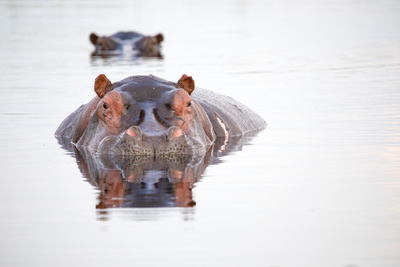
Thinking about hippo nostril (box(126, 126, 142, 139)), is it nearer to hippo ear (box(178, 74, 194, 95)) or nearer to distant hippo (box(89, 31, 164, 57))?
hippo ear (box(178, 74, 194, 95))

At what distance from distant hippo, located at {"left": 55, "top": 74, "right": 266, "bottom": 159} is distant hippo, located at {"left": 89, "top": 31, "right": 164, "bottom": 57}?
16.3 metres

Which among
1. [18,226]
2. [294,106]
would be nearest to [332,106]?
[294,106]

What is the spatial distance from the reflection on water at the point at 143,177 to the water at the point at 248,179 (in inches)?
4.6

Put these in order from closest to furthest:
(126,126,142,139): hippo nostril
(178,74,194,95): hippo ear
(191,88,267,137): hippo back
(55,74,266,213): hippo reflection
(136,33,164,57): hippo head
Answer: (55,74,266,213): hippo reflection → (126,126,142,139): hippo nostril → (178,74,194,95): hippo ear → (191,88,267,137): hippo back → (136,33,164,57): hippo head

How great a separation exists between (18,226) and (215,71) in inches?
606

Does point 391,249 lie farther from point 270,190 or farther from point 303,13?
point 303,13

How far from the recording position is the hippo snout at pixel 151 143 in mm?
10148

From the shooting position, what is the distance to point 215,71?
22.6m

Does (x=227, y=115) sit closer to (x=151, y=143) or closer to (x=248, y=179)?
(x=151, y=143)

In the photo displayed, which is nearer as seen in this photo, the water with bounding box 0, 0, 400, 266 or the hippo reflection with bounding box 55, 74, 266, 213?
the water with bounding box 0, 0, 400, 266

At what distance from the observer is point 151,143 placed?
10.2 metres

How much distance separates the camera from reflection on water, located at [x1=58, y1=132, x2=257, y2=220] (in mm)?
8172

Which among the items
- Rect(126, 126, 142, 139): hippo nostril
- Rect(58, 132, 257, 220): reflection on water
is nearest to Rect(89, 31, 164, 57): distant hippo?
Rect(58, 132, 257, 220): reflection on water

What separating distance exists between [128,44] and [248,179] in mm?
19995
